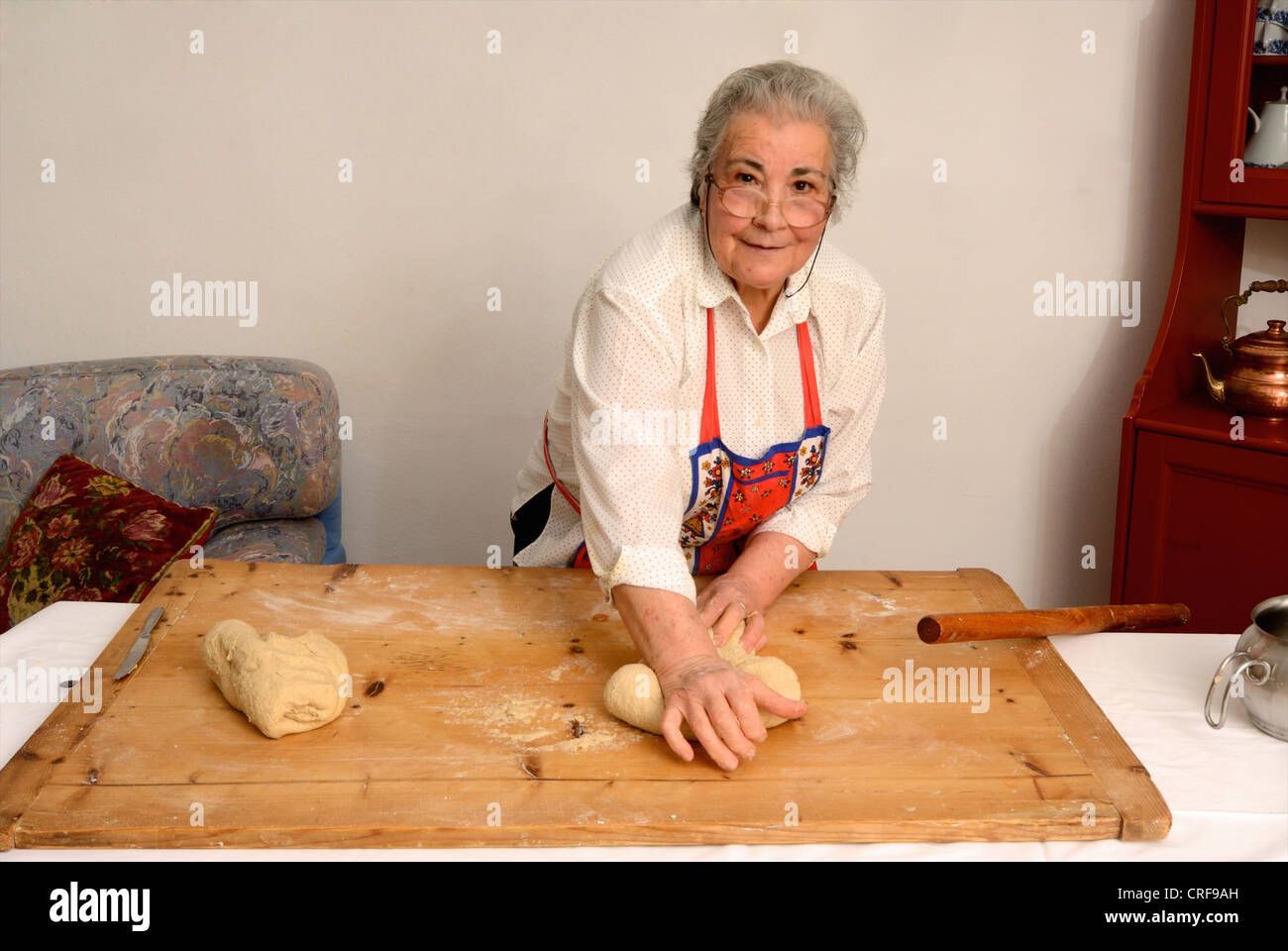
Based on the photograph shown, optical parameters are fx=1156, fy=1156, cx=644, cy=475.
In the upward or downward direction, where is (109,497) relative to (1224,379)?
downward

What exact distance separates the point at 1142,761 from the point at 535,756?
2.30 ft

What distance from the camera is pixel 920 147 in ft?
10.3

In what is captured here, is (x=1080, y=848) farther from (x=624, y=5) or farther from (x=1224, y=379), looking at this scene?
(x=624, y=5)

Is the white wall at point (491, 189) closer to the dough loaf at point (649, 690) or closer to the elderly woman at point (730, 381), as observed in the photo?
the elderly woman at point (730, 381)

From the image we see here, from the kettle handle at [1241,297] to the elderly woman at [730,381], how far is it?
5.13 feet

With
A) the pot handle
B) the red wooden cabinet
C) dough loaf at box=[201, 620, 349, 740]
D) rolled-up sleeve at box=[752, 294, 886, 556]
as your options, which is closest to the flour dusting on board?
dough loaf at box=[201, 620, 349, 740]

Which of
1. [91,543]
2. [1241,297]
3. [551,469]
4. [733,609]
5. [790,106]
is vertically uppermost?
[790,106]

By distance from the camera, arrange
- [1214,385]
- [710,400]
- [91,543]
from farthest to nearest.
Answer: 1. [1214,385]
2. [91,543]
3. [710,400]

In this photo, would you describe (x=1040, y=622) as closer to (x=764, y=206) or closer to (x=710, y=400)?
(x=710, y=400)

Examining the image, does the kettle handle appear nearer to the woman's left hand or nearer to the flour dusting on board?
the woman's left hand

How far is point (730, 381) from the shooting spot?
5.69ft

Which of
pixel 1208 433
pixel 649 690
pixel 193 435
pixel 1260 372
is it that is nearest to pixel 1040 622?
pixel 649 690
